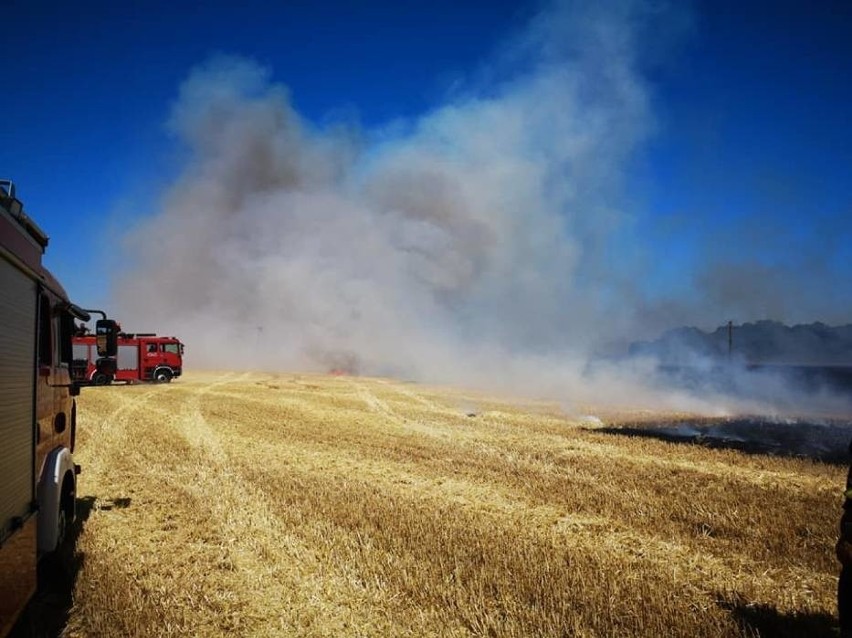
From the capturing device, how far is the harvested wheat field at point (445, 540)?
477 centimetres

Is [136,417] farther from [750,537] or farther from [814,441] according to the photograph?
[814,441]

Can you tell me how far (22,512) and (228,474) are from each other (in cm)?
644

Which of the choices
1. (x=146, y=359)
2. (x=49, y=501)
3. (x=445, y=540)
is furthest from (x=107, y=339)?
(x=146, y=359)

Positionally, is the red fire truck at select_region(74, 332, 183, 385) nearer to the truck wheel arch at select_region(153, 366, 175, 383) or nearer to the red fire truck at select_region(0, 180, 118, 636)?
the truck wheel arch at select_region(153, 366, 175, 383)

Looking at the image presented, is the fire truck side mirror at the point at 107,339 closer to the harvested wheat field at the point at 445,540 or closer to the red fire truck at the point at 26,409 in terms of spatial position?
the red fire truck at the point at 26,409

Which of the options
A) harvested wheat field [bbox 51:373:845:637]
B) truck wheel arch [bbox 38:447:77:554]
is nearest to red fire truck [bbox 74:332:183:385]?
harvested wheat field [bbox 51:373:845:637]

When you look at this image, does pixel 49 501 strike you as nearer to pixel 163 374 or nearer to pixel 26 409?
pixel 26 409

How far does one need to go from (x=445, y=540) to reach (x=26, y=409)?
468 centimetres

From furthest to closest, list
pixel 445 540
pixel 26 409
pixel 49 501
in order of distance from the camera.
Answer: pixel 445 540, pixel 49 501, pixel 26 409

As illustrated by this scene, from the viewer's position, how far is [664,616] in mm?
4773

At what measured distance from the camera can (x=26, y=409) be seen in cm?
396

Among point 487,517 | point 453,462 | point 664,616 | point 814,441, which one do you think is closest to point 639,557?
point 664,616

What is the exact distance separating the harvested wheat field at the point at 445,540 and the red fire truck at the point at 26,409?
3.76 feet

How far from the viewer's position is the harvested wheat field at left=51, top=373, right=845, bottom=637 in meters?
4.77
